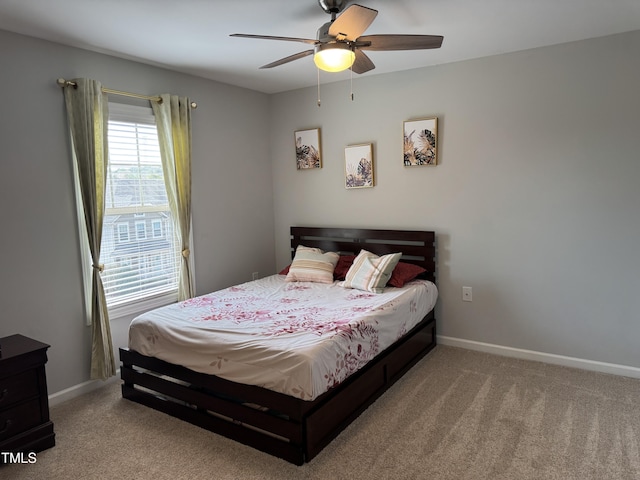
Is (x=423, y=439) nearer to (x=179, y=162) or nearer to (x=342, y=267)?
(x=342, y=267)

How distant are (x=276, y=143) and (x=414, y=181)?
1.65 m

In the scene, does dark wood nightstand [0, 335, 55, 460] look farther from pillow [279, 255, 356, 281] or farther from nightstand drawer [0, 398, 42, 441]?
pillow [279, 255, 356, 281]

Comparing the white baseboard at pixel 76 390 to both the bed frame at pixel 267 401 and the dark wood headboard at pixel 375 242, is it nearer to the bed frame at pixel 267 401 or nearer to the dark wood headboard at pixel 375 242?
the bed frame at pixel 267 401

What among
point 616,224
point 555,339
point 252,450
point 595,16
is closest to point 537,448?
point 555,339

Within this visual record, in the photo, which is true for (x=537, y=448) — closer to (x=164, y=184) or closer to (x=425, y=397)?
(x=425, y=397)

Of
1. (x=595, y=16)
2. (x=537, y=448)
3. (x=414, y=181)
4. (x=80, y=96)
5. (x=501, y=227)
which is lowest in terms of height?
(x=537, y=448)

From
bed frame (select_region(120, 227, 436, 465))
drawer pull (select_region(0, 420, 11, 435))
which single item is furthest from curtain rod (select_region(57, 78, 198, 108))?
drawer pull (select_region(0, 420, 11, 435))

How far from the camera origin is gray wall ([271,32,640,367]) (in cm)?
310

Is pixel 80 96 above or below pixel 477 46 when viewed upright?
below

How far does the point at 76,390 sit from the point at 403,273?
8.69 feet

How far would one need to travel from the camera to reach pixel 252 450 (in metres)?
2.39

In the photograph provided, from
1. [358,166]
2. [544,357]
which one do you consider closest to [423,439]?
[544,357]

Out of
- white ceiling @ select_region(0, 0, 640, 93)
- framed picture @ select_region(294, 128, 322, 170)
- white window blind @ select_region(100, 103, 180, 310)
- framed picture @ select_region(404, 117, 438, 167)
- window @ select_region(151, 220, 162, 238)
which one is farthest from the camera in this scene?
framed picture @ select_region(294, 128, 322, 170)

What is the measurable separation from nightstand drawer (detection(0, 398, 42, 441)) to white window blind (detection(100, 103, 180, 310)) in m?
0.97
